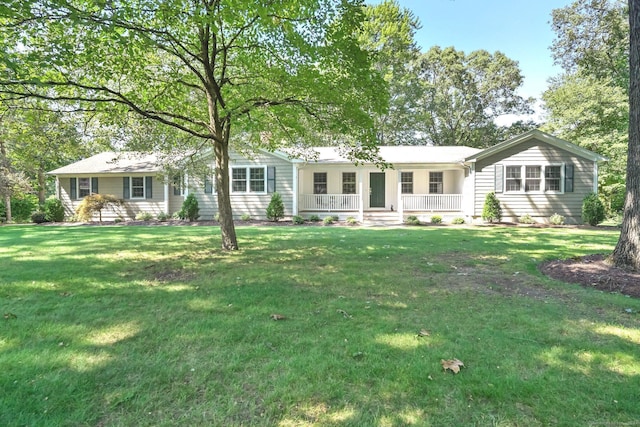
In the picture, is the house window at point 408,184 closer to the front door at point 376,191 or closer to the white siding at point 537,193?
the front door at point 376,191

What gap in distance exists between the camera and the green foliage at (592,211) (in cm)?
1374

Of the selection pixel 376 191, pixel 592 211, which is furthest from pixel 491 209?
pixel 376 191

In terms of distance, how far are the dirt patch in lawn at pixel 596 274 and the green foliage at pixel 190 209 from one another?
14.1 meters

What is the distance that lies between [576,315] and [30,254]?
9312mm

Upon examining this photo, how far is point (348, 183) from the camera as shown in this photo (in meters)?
17.8

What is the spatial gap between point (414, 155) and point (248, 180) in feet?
28.7

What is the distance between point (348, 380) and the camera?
2.33 m

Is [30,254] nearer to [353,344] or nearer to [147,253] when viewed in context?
[147,253]

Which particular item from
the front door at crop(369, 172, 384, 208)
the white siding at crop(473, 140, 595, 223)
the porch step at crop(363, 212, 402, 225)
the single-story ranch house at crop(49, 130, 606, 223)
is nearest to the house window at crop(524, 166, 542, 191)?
the single-story ranch house at crop(49, 130, 606, 223)

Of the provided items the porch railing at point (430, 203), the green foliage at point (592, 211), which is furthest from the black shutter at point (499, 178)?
the green foliage at point (592, 211)

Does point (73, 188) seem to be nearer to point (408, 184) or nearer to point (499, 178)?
point (408, 184)

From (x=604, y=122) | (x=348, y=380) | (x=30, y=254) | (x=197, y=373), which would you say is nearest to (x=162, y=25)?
(x=30, y=254)

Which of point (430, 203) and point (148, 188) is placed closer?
point (430, 203)

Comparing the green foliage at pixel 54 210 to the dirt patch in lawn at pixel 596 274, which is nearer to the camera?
the dirt patch in lawn at pixel 596 274
